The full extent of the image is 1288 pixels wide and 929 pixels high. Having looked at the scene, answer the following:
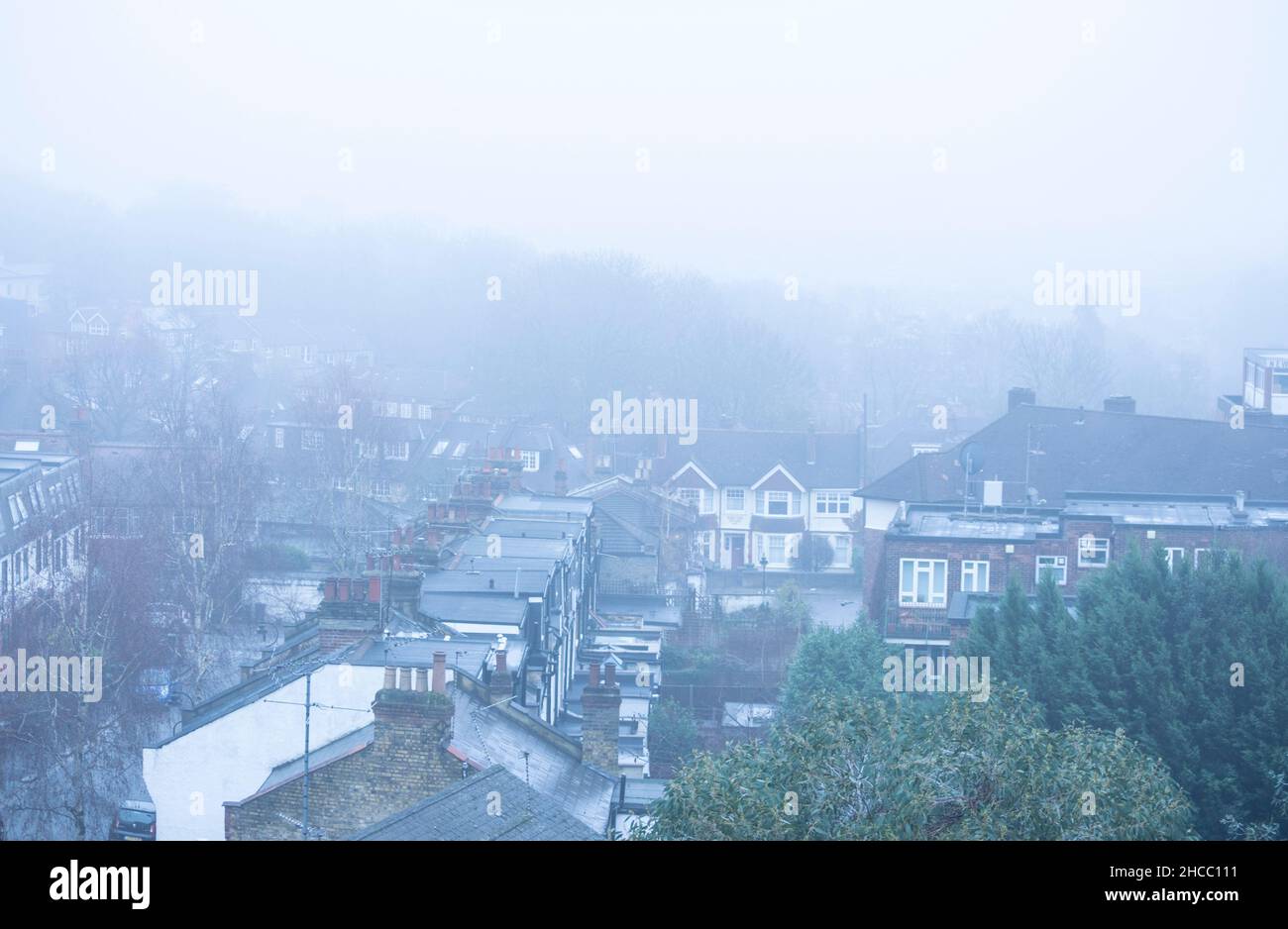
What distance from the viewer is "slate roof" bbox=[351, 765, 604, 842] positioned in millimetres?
10344

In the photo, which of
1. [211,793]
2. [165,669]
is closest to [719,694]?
[165,669]

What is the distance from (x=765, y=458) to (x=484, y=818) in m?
38.8

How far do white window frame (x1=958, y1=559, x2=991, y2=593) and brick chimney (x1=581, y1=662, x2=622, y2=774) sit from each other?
37.4 feet

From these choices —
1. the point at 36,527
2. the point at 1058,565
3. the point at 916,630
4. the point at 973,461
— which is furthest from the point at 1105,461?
the point at 36,527

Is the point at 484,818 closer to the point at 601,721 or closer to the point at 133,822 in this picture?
the point at 601,721

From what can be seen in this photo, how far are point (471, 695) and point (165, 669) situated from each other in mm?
15574

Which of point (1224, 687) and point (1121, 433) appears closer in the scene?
point (1224, 687)

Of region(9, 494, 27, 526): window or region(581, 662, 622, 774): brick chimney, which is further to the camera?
region(9, 494, 27, 526): window

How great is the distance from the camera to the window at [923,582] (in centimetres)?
2536

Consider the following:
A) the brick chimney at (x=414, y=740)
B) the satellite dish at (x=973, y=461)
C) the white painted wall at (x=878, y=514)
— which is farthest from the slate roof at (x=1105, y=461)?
the brick chimney at (x=414, y=740)

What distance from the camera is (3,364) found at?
5956 cm

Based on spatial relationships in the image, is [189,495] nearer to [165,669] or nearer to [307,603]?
[307,603]

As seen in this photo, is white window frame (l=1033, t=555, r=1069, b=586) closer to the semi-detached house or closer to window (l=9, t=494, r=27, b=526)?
the semi-detached house

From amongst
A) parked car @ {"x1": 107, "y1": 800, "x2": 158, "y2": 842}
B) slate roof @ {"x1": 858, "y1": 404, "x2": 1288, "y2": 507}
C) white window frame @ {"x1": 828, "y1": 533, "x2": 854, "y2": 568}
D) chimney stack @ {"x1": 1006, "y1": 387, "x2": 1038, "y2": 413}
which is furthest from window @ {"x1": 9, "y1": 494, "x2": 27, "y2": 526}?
white window frame @ {"x1": 828, "y1": 533, "x2": 854, "y2": 568}
